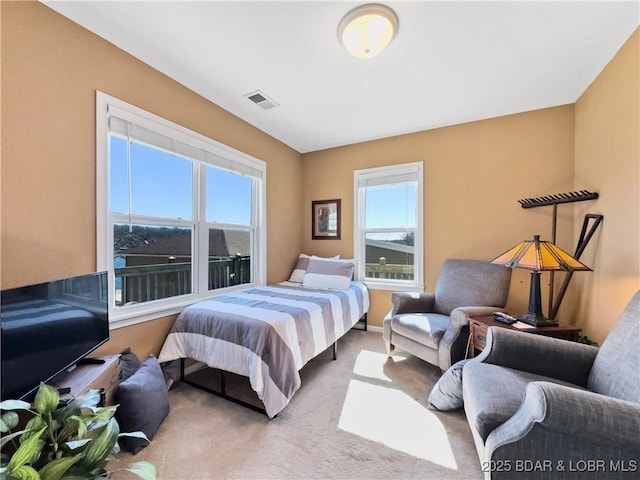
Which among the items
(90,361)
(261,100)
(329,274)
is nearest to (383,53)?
(261,100)

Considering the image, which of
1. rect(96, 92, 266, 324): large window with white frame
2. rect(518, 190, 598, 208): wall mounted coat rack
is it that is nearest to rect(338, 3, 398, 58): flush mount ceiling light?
rect(96, 92, 266, 324): large window with white frame

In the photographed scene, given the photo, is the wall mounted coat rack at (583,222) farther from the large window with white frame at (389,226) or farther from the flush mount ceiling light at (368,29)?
the flush mount ceiling light at (368,29)

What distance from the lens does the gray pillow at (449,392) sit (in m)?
1.66

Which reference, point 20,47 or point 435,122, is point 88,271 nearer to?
point 20,47

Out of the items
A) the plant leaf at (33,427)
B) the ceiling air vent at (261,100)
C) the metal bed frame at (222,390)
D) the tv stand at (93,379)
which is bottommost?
the metal bed frame at (222,390)

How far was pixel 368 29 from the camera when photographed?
159 cm

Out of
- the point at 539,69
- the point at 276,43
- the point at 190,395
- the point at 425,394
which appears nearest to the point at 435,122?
the point at 539,69

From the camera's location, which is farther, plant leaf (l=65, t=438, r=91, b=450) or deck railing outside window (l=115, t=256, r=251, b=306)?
deck railing outside window (l=115, t=256, r=251, b=306)

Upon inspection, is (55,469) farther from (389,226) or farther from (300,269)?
(389,226)

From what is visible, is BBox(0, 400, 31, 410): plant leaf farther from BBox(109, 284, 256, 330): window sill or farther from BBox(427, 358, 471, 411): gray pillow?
BBox(427, 358, 471, 411): gray pillow

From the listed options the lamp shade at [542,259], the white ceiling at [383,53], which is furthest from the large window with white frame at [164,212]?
the lamp shade at [542,259]

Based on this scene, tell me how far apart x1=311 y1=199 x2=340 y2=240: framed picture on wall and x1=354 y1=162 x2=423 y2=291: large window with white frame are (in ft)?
1.01

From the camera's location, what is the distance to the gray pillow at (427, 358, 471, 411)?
1.66 m

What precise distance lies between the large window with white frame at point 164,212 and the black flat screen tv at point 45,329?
0.37 metres
